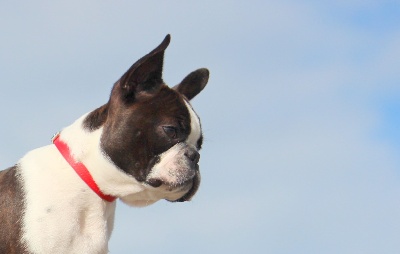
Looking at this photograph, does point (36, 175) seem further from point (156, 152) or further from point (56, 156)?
point (156, 152)

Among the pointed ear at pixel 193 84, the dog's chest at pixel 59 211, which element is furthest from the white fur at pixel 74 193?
the pointed ear at pixel 193 84

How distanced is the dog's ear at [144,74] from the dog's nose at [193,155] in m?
0.91

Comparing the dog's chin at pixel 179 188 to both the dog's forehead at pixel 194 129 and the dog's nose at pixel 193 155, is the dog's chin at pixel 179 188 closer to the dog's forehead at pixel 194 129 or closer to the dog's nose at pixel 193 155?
the dog's nose at pixel 193 155

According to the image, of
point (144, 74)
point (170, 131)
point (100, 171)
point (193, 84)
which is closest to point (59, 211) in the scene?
point (100, 171)

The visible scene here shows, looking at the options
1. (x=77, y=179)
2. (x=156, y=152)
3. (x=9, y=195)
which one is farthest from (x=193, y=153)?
(x=9, y=195)

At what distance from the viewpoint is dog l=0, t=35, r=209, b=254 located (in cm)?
1066

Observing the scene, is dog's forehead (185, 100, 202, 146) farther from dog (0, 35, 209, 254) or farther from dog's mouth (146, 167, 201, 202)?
dog's mouth (146, 167, 201, 202)

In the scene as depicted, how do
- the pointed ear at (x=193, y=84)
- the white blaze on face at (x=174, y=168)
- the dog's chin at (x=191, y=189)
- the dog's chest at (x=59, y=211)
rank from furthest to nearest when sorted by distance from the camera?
the pointed ear at (x=193, y=84)
the dog's chin at (x=191, y=189)
the white blaze on face at (x=174, y=168)
the dog's chest at (x=59, y=211)

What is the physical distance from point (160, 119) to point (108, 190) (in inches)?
39.1

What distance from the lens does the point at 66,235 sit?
34.9 ft

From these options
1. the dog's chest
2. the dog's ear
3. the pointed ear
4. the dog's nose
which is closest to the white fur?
the dog's chest

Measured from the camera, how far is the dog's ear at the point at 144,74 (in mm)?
11078

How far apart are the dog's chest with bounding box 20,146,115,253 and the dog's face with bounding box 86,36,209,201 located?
1.75ft

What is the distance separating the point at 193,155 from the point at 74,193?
4.55 feet
